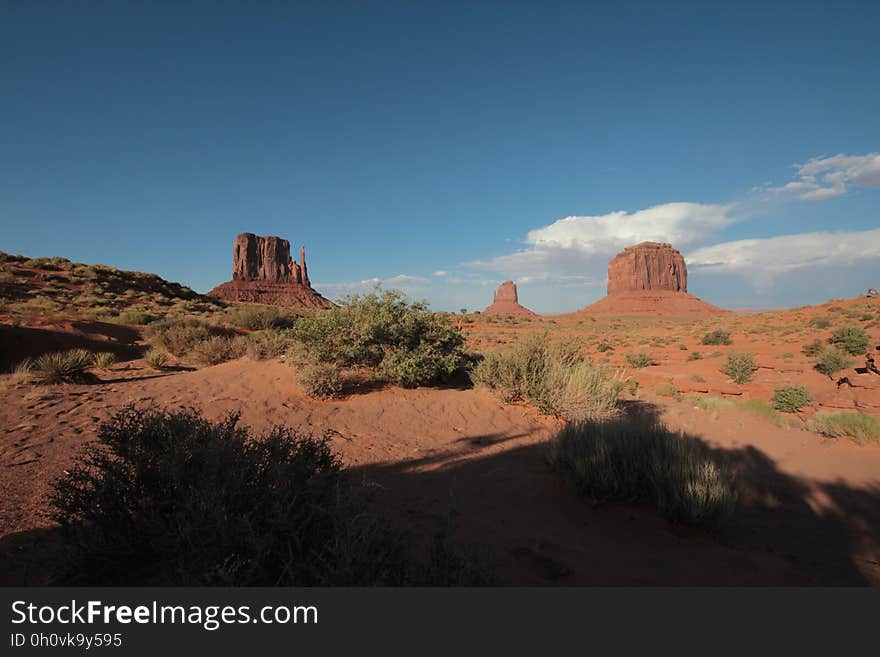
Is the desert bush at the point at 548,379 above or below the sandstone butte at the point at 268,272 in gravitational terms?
below

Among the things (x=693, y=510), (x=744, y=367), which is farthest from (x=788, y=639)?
(x=744, y=367)

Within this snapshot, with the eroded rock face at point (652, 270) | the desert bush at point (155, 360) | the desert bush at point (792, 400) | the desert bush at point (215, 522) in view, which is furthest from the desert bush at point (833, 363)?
the eroded rock face at point (652, 270)

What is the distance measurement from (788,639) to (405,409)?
A: 625 cm

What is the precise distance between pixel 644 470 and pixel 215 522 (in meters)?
4.27

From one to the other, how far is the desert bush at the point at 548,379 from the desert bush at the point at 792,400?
438 cm

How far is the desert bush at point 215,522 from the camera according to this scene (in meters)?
2.05

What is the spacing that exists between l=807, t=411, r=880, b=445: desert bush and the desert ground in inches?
4.4

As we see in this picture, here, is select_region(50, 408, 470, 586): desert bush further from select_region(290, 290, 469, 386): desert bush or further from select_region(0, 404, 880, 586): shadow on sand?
select_region(290, 290, 469, 386): desert bush

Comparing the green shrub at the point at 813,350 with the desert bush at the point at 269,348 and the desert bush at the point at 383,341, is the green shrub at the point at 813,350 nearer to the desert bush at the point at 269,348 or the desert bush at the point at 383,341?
the desert bush at the point at 383,341

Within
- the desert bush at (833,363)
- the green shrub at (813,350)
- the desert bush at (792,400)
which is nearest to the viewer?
the desert bush at (792,400)

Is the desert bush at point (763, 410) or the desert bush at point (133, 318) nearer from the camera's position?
the desert bush at point (763, 410)

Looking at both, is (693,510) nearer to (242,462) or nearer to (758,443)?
(242,462)

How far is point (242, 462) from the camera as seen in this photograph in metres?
2.87

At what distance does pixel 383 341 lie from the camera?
9.41 m
